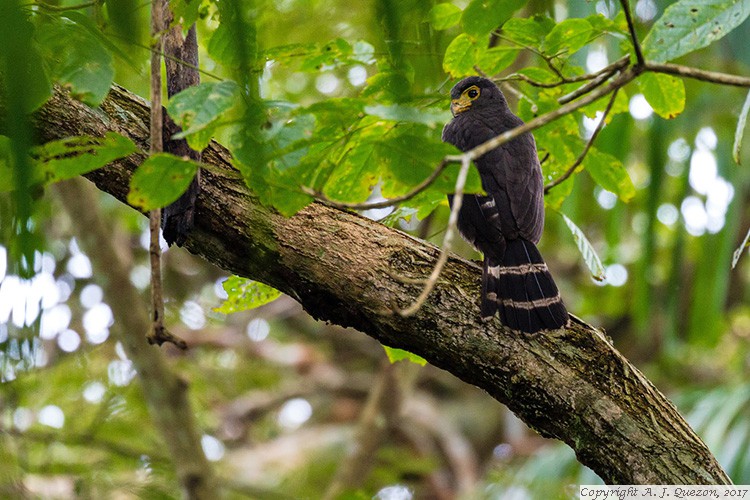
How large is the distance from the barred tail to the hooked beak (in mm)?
849

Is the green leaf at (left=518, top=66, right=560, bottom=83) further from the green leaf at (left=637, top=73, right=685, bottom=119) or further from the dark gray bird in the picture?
the dark gray bird

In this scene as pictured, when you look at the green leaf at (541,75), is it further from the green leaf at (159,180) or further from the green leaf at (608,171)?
the green leaf at (159,180)

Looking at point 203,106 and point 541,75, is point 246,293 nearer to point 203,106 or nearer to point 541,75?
point 203,106

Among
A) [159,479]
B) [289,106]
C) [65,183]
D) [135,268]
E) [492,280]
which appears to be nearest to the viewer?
[289,106]

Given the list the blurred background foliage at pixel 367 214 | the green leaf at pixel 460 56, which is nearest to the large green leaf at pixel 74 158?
the blurred background foliage at pixel 367 214

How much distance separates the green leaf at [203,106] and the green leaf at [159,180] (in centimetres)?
6

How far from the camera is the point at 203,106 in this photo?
137 centimetres

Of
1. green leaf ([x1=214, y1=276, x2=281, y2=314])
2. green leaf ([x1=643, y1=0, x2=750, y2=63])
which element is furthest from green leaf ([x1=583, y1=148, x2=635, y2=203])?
green leaf ([x1=214, y1=276, x2=281, y2=314])

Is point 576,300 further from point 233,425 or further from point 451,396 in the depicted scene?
point 233,425

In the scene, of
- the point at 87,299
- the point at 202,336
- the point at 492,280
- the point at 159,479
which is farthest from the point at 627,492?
the point at 202,336

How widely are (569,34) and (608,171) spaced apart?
0.53 meters

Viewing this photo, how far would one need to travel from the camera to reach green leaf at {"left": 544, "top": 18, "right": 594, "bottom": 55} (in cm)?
199

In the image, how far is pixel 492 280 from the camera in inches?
84.2

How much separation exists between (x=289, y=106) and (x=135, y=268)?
491 cm
